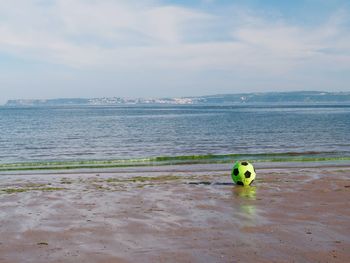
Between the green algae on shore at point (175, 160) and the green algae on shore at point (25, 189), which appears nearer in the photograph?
the green algae on shore at point (25, 189)

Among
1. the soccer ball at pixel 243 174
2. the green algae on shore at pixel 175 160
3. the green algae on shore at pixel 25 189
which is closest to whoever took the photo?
the green algae on shore at pixel 25 189

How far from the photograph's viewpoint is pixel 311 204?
15055 millimetres

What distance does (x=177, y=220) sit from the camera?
42.7 feet

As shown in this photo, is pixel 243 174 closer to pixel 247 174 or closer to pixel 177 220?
pixel 247 174

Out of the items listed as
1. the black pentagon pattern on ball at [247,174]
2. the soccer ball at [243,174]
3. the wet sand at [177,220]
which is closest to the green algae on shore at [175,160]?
the wet sand at [177,220]

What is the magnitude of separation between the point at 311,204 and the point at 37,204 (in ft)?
29.6

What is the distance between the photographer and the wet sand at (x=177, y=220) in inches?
393

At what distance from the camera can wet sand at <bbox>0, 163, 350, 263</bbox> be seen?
9992mm

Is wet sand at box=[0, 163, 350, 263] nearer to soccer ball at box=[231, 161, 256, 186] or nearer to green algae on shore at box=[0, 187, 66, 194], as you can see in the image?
green algae on shore at box=[0, 187, 66, 194]

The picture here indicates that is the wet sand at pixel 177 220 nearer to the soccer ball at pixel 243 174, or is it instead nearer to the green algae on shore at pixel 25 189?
the green algae on shore at pixel 25 189

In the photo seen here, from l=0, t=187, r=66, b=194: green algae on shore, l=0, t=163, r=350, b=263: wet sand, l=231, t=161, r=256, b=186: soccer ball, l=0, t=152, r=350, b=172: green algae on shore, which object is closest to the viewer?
l=0, t=163, r=350, b=263: wet sand

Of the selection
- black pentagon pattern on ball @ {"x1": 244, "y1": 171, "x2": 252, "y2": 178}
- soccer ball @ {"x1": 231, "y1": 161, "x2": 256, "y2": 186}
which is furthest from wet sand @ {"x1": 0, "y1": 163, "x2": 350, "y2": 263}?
black pentagon pattern on ball @ {"x1": 244, "y1": 171, "x2": 252, "y2": 178}

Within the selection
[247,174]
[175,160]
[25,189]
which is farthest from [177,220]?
[175,160]

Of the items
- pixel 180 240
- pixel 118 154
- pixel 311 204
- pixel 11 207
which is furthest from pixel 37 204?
pixel 118 154
